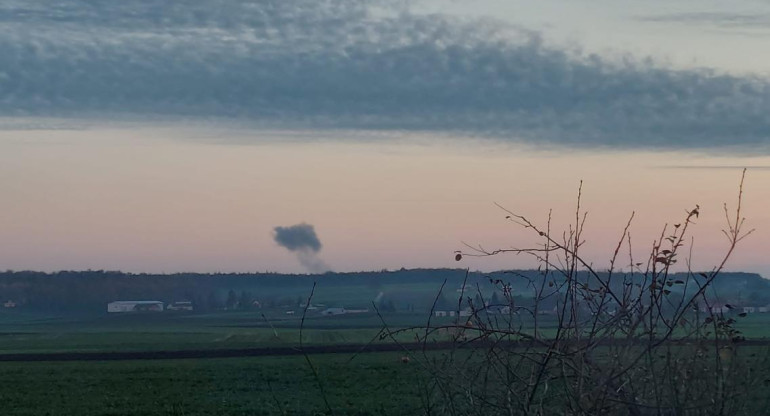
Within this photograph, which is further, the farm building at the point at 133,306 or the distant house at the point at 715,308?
the farm building at the point at 133,306

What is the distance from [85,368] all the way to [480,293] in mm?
41056

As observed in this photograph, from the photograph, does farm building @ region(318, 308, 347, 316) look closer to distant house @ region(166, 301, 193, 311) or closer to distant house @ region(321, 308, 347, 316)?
distant house @ region(321, 308, 347, 316)

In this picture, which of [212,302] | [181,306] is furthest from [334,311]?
[181,306]

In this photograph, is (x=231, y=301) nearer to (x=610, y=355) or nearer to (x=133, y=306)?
(x=133, y=306)

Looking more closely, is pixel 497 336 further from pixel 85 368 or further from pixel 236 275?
pixel 236 275

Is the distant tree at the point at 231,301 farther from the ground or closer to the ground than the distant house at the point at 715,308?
farther from the ground

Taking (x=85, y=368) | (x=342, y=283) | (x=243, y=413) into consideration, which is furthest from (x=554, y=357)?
(x=342, y=283)

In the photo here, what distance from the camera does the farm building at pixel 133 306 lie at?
493 feet

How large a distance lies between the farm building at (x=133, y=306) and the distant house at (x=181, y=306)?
7.19ft

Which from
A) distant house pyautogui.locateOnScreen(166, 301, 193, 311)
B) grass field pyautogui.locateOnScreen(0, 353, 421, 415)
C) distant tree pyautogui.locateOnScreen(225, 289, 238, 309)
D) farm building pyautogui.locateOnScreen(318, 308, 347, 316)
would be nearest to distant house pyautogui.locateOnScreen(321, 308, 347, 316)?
farm building pyautogui.locateOnScreen(318, 308, 347, 316)

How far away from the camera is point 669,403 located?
162 inches

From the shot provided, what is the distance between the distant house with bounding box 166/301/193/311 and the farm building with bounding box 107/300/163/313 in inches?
86.2

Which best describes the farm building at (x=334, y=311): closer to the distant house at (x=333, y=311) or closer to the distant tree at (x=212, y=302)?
the distant house at (x=333, y=311)

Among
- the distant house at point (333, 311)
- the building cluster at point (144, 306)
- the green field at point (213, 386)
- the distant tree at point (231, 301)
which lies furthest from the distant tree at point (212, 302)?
the green field at point (213, 386)
